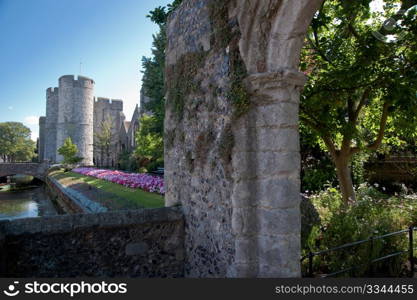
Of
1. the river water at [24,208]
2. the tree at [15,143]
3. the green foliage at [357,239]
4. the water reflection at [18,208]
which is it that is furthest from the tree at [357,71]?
the tree at [15,143]

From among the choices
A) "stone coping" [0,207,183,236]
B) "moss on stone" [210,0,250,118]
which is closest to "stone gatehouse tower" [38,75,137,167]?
"stone coping" [0,207,183,236]

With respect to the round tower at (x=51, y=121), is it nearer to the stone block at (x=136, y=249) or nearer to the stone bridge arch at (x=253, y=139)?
the stone block at (x=136, y=249)

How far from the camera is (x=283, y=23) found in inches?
117

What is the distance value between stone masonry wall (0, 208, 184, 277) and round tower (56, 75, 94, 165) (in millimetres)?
34982

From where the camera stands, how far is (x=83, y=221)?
367 centimetres

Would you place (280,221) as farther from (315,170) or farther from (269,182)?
(315,170)

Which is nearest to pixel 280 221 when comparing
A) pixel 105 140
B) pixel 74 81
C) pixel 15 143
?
pixel 74 81

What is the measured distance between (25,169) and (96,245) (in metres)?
32.3

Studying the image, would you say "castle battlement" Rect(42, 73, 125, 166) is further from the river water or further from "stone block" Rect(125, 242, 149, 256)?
"stone block" Rect(125, 242, 149, 256)

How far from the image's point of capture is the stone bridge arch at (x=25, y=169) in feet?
96.7

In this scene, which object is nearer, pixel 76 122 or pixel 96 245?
pixel 96 245

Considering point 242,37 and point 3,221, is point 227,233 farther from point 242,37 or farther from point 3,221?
point 3,221

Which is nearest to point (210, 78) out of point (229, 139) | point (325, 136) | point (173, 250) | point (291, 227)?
point (229, 139)

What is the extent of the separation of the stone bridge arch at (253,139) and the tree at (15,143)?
60465mm
